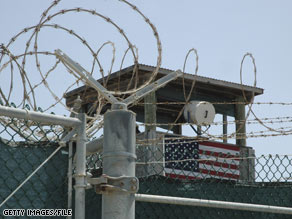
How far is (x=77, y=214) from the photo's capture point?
13.2ft

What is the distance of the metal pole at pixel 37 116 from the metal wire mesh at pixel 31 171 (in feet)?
1.64

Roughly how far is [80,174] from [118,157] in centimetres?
38

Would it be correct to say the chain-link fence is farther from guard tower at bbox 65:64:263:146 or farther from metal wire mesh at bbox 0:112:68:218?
guard tower at bbox 65:64:263:146

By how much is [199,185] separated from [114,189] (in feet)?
5.83

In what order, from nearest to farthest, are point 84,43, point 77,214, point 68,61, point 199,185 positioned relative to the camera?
point 77,214
point 68,61
point 199,185
point 84,43

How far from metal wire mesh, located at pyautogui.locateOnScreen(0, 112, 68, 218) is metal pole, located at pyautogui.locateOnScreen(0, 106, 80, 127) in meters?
0.50

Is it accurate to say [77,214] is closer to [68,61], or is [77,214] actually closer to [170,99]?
[68,61]

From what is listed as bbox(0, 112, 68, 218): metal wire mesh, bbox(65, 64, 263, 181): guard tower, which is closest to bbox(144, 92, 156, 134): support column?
bbox(65, 64, 263, 181): guard tower

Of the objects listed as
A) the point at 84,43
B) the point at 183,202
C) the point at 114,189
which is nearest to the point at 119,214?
the point at 114,189

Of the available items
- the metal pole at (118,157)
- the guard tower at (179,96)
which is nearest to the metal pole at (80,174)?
the metal pole at (118,157)

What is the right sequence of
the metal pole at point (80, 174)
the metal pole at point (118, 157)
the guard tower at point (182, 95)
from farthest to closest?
1. the guard tower at point (182, 95)
2. the metal pole at point (80, 174)
3. the metal pole at point (118, 157)

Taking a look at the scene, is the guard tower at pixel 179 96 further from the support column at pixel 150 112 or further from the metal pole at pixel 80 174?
the metal pole at pixel 80 174

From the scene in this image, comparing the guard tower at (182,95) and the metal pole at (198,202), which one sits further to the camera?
the guard tower at (182,95)

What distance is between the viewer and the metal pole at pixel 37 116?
384cm
